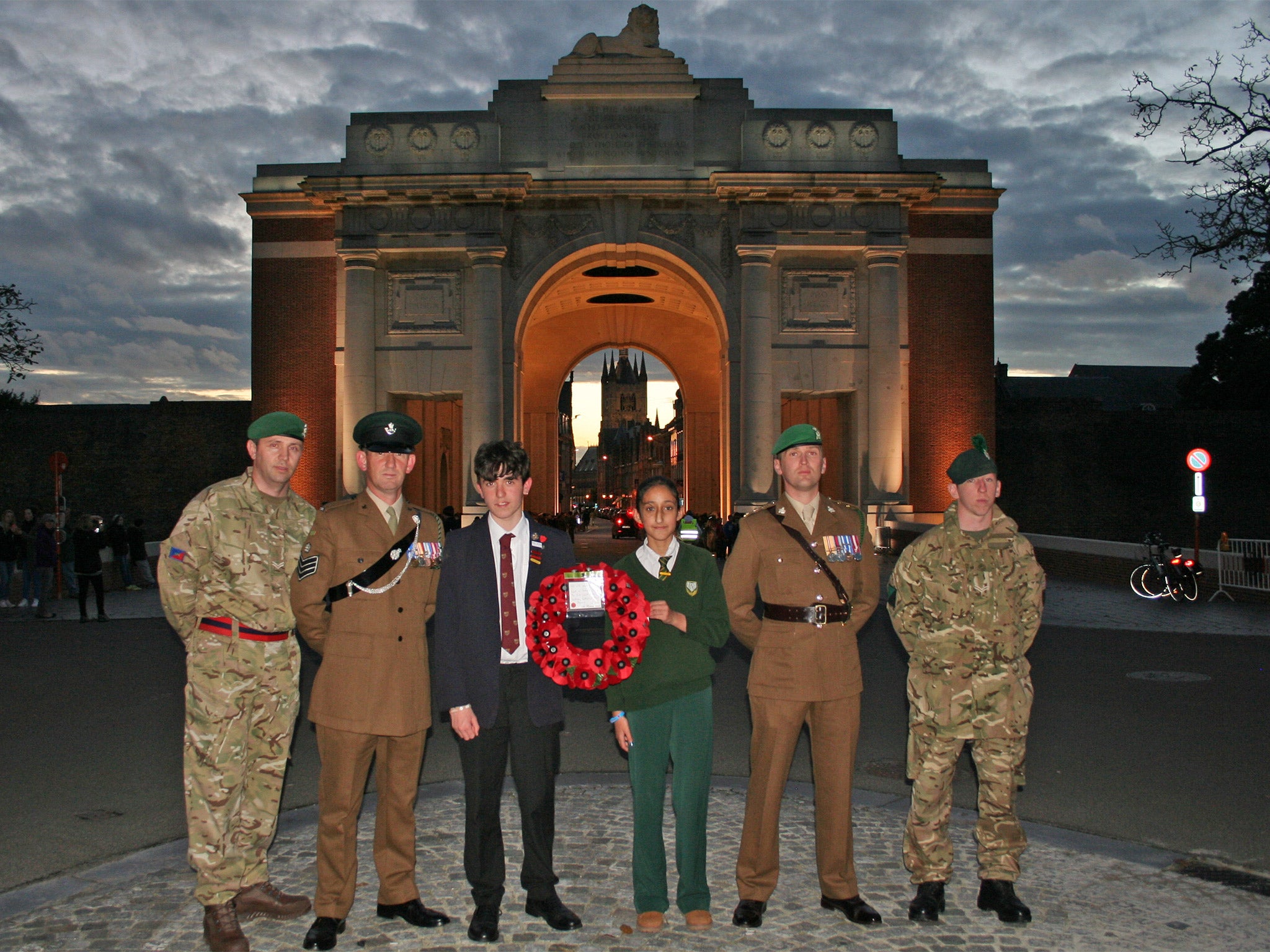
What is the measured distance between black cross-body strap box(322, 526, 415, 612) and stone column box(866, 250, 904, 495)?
990 inches

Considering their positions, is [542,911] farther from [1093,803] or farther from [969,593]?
[1093,803]

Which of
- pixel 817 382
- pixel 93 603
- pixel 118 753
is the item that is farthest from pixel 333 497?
pixel 118 753

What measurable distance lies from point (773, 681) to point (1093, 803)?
2.77m

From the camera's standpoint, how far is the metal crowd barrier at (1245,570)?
1748cm

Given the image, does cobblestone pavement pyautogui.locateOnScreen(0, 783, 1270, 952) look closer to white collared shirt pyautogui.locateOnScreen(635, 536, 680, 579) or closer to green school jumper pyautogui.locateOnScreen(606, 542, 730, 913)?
green school jumper pyautogui.locateOnScreen(606, 542, 730, 913)

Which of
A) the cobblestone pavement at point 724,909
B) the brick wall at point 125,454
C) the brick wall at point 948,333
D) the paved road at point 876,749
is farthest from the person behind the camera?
the brick wall at point 125,454

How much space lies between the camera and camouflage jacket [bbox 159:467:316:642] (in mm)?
4379

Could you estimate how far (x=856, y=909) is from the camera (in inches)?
173

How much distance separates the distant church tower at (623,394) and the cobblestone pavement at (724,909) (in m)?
138

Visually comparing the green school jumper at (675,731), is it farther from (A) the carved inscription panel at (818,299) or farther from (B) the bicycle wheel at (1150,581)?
(A) the carved inscription panel at (818,299)

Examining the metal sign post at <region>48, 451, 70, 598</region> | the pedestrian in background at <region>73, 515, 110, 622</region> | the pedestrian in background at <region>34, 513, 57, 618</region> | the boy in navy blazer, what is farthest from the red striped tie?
the metal sign post at <region>48, 451, 70, 598</region>

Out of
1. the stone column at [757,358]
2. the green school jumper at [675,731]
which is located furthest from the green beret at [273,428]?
the stone column at [757,358]

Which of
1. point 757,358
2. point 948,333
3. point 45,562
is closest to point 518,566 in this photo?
point 45,562

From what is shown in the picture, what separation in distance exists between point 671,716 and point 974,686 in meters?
1.35
